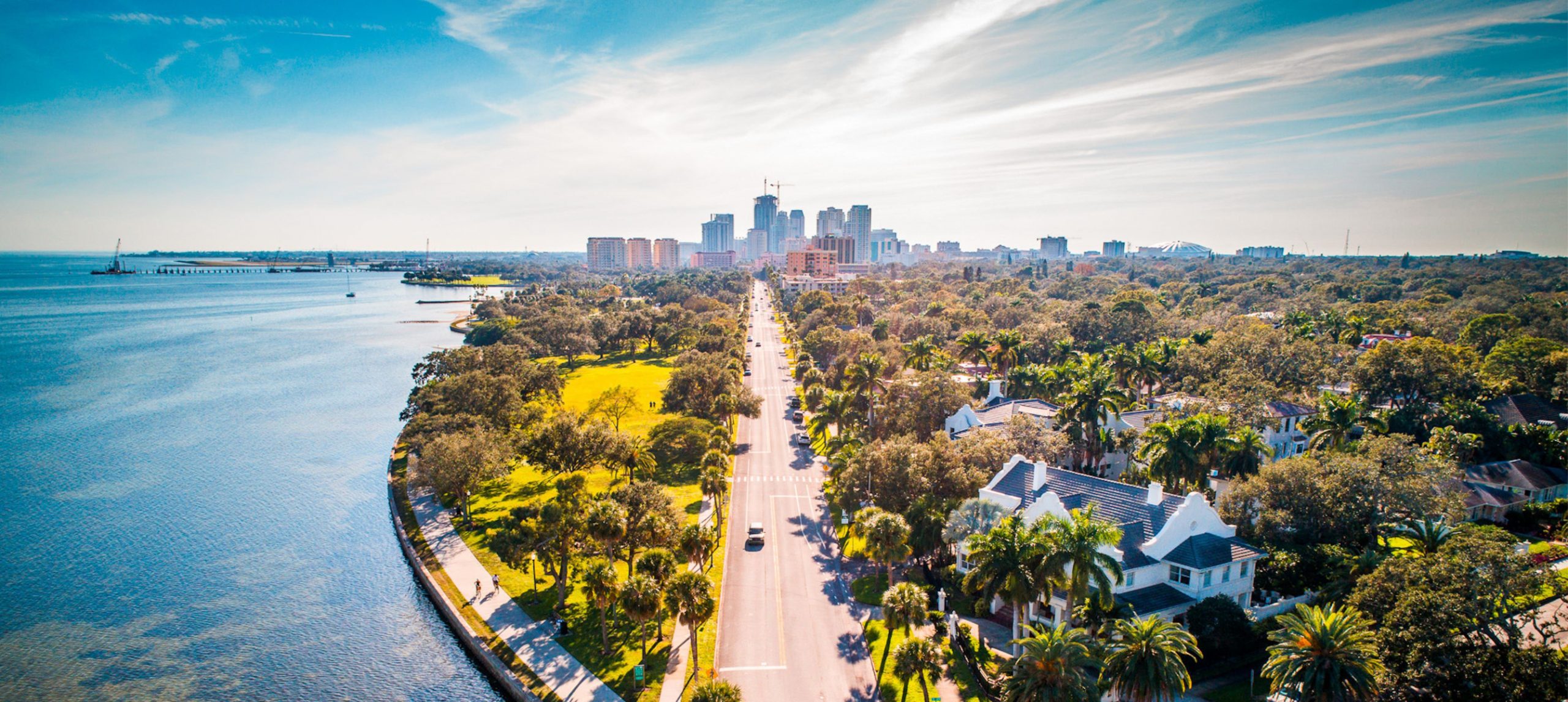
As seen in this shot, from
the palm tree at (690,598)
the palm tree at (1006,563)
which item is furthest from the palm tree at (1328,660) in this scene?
the palm tree at (690,598)

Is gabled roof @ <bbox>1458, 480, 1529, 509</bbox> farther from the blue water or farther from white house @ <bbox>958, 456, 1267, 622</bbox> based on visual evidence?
the blue water

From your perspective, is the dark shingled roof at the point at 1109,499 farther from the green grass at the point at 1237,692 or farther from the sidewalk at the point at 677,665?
the sidewalk at the point at 677,665

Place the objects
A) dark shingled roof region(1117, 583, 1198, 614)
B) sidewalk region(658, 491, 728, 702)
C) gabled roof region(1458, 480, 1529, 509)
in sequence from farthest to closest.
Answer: gabled roof region(1458, 480, 1529, 509) → dark shingled roof region(1117, 583, 1198, 614) → sidewalk region(658, 491, 728, 702)

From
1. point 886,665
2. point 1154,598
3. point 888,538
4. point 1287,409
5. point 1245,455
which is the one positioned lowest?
point 886,665

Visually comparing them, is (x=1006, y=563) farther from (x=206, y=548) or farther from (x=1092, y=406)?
(x=206, y=548)

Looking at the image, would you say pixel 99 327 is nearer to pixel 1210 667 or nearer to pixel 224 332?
pixel 224 332

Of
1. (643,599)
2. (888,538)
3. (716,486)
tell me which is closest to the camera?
(643,599)

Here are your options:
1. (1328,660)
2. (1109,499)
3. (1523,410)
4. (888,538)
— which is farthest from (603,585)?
(1523,410)

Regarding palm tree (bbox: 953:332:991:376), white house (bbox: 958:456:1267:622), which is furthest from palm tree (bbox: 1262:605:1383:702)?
palm tree (bbox: 953:332:991:376)
